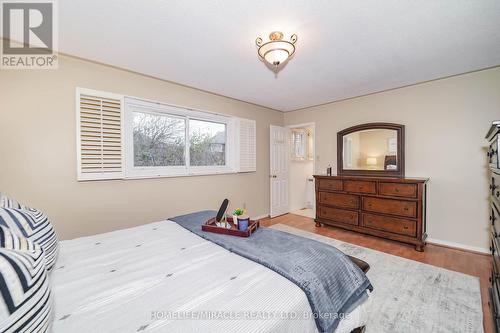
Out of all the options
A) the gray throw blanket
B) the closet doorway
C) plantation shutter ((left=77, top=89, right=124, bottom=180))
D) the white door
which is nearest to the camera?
the gray throw blanket

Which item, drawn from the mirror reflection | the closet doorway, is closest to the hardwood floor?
the mirror reflection

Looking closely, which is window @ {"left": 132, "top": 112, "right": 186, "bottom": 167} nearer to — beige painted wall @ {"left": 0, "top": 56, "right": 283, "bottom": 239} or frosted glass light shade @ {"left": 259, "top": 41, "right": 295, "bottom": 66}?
beige painted wall @ {"left": 0, "top": 56, "right": 283, "bottom": 239}

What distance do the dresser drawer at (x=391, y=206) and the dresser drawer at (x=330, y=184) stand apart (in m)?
0.47

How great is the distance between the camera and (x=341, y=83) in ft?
10.4

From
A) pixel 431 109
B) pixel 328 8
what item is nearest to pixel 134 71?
pixel 328 8

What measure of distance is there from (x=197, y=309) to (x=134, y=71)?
2951 millimetres

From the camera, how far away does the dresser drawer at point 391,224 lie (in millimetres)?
2922

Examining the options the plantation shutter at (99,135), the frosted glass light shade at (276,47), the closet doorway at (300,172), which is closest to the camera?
the frosted glass light shade at (276,47)

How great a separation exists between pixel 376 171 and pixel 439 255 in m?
1.42

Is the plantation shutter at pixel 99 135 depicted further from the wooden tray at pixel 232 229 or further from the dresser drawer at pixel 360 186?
the dresser drawer at pixel 360 186

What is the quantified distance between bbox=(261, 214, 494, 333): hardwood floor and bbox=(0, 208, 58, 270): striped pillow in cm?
297

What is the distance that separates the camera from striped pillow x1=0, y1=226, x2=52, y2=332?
568mm

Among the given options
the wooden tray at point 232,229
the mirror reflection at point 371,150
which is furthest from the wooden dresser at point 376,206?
the wooden tray at point 232,229

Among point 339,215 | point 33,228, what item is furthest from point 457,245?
point 33,228
